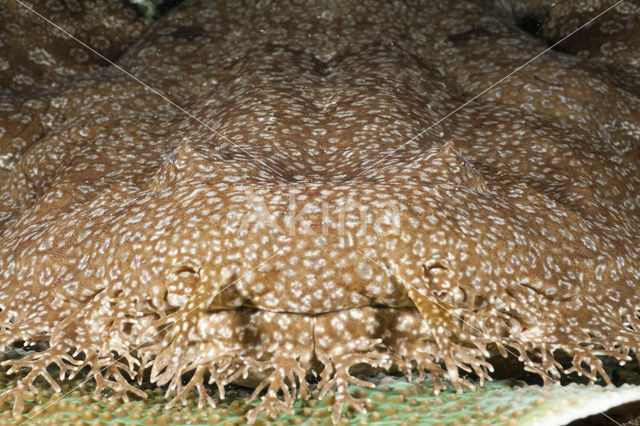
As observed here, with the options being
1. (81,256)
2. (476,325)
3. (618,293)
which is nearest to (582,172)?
(618,293)

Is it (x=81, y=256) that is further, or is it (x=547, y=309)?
(x=81, y=256)

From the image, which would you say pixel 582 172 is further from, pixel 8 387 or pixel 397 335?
pixel 8 387

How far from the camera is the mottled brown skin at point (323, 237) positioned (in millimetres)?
4133

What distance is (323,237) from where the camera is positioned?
428cm

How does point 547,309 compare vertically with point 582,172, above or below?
below

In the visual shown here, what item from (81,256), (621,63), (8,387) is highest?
(621,63)

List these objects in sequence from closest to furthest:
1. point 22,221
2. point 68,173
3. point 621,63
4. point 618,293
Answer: point 618,293, point 22,221, point 68,173, point 621,63

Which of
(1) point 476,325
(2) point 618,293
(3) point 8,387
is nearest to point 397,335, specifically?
(1) point 476,325

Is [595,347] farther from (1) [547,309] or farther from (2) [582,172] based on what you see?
(2) [582,172]

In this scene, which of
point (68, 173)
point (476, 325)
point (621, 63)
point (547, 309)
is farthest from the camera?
point (621, 63)

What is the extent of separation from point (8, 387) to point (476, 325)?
329cm

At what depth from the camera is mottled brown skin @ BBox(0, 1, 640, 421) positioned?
4133mm

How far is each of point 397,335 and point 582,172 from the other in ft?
10.2

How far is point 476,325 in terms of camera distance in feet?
13.4
